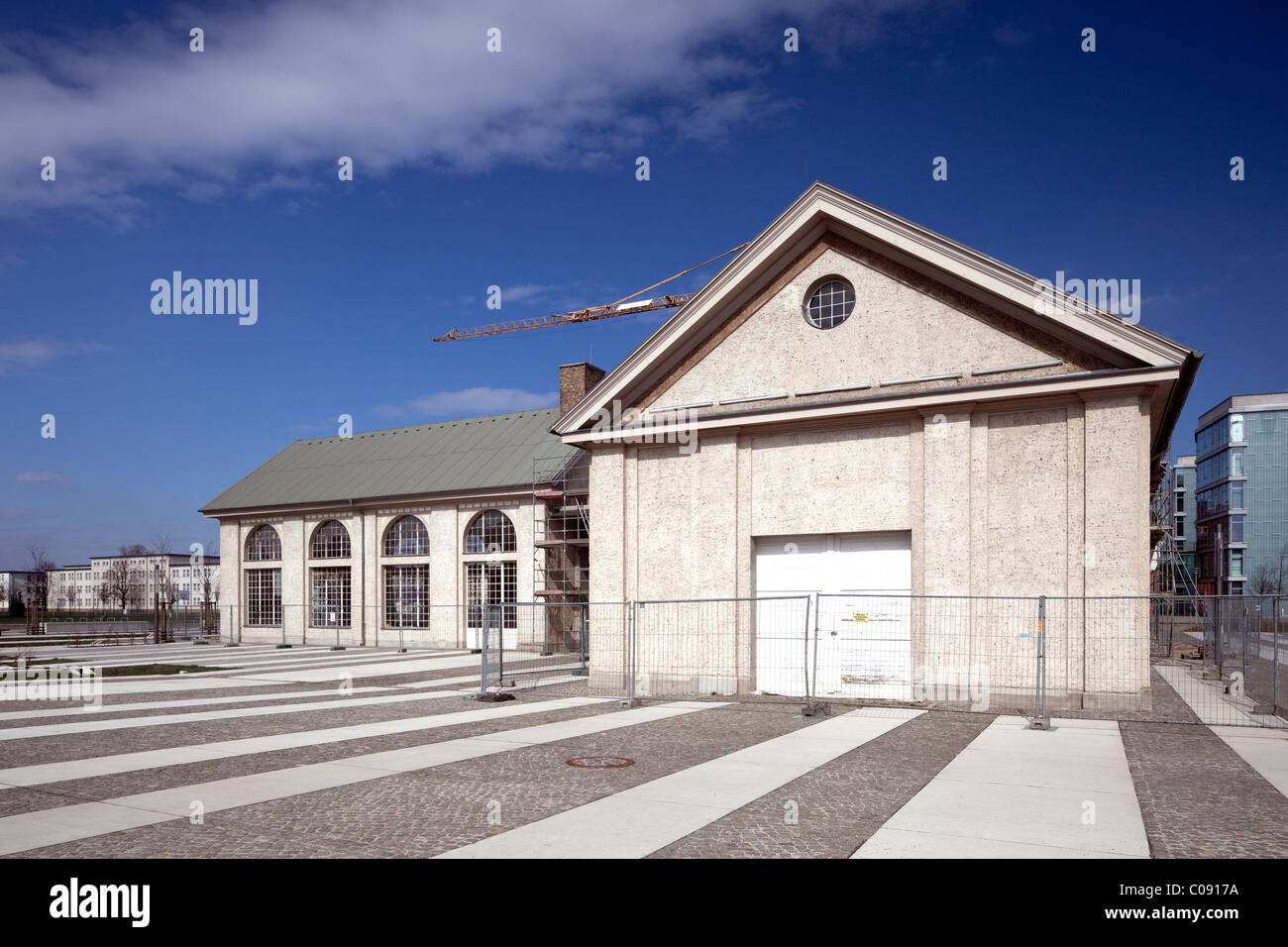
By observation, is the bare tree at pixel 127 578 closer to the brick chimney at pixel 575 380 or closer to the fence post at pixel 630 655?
the brick chimney at pixel 575 380

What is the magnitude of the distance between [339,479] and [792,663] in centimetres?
2721

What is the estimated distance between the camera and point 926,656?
16062 millimetres

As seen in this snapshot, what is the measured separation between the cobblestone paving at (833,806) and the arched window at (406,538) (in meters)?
26.2

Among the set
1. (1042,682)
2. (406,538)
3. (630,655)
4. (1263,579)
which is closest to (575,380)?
(406,538)

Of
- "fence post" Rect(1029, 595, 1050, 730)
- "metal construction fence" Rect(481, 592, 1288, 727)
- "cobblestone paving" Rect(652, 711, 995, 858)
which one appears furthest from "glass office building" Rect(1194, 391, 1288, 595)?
"cobblestone paving" Rect(652, 711, 995, 858)

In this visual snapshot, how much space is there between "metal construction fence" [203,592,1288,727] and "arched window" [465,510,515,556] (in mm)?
11553

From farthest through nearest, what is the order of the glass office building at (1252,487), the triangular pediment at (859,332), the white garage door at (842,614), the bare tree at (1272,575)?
1. the glass office building at (1252,487)
2. the bare tree at (1272,575)
3. the white garage door at (842,614)
4. the triangular pediment at (859,332)

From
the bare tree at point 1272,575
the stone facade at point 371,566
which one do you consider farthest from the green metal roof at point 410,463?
the bare tree at point 1272,575

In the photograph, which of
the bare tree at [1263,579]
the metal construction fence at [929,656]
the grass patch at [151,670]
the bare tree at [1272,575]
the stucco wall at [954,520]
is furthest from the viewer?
the bare tree at [1272,575]

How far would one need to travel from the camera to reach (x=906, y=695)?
16.5 metres

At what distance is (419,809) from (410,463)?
31313mm

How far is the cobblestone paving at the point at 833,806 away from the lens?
690 centimetres
